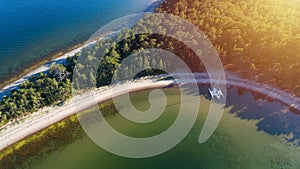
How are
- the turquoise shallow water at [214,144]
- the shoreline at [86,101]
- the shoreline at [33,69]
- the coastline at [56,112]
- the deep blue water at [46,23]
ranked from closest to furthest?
the turquoise shallow water at [214,144], the coastline at [56,112], the shoreline at [86,101], the shoreline at [33,69], the deep blue water at [46,23]

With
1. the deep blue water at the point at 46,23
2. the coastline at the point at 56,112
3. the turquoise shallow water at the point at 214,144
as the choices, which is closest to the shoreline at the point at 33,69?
the deep blue water at the point at 46,23

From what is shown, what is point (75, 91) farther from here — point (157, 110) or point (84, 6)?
point (84, 6)

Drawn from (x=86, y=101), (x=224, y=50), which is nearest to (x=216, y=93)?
(x=224, y=50)

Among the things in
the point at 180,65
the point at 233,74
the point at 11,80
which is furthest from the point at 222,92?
the point at 11,80

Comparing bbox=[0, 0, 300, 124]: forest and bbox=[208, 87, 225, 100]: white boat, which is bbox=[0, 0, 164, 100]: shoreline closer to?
bbox=[0, 0, 300, 124]: forest

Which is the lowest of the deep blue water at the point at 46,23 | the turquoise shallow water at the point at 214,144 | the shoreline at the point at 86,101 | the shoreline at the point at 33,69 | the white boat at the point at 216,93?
the turquoise shallow water at the point at 214,144

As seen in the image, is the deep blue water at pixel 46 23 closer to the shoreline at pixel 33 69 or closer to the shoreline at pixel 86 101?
the shoreline at pixel 33 69

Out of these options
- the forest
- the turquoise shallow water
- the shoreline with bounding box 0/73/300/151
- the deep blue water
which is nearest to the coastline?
the shoreline with bounding box 0/73/300/151
